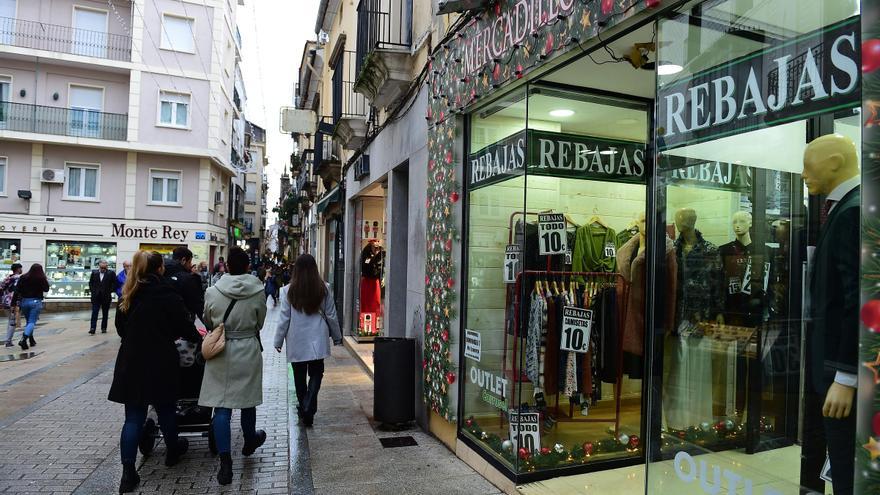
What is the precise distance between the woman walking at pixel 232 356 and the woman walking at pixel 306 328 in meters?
1.16

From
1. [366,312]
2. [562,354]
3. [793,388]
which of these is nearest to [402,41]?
[562,354]

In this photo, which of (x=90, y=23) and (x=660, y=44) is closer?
(x=660, y=44)

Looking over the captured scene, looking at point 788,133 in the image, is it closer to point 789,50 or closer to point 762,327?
point 789,50

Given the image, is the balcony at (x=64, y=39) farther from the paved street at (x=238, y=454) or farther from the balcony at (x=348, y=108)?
the paved street at (x=238, y=454)

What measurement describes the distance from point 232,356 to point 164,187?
72.1 ft

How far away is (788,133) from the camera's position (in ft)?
8.06

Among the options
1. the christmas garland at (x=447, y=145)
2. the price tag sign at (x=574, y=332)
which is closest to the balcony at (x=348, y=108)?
the christmas garland at (x=447, y=145)

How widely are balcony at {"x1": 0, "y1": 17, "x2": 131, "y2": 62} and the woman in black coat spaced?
2215 cm

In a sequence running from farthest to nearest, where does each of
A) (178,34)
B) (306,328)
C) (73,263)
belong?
1. (178,34)
2. (73,263)
3. (306,328)

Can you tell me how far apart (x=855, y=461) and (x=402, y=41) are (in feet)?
22.5

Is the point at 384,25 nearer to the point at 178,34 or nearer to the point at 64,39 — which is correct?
the point at 178,34

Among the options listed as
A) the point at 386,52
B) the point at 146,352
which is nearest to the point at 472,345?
the point at 146,352

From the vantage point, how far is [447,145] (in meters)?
5.31

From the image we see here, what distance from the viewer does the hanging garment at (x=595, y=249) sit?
16.6 ft
